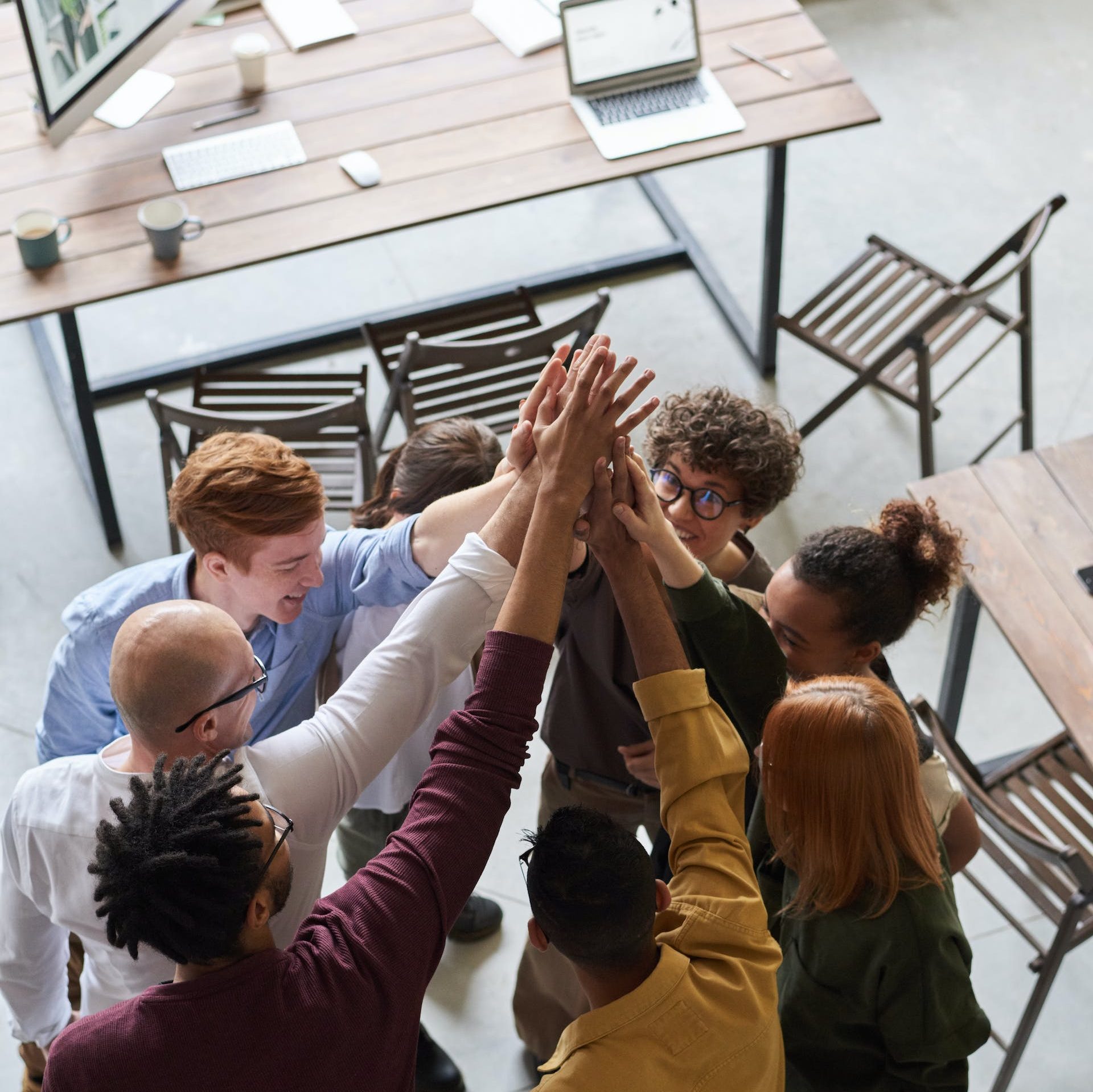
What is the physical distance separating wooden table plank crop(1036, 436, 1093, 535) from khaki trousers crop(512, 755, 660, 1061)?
4.22 feet

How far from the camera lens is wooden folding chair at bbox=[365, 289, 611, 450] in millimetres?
3273

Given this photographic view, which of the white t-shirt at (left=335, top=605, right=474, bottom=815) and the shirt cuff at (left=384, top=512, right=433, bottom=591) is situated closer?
the shirt cuff at (left=384, top=512, right=433, bottom=591)

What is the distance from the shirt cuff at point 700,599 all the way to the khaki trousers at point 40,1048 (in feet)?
3.84

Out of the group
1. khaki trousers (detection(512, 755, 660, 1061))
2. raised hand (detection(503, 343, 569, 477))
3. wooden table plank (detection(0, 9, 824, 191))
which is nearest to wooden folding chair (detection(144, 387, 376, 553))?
wooden table plank (detection(0, 9, 824, 191))

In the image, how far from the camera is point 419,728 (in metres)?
2.05

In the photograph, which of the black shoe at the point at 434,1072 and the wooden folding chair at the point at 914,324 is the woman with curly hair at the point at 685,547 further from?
the wooden folding chair at the point at 914,324

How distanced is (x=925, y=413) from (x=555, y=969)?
6.69ft

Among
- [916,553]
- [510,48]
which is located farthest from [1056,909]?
[510,48]

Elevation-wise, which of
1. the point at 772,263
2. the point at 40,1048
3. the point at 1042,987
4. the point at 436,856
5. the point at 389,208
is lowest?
the point at 1042,987

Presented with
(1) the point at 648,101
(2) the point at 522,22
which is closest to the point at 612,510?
(1) the point at 648,101

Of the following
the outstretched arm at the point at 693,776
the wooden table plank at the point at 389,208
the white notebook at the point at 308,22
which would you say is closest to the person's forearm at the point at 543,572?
the outstretched arm at the point at 693,776

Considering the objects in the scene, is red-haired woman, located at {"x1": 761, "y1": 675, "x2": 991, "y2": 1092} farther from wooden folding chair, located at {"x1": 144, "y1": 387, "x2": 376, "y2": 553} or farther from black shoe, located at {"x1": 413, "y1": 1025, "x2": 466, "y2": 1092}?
wooden folding chair, located at {"x1": 144, "y1": 387, "x2": 376, "y2": 553}

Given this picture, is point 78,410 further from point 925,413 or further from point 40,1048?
point 925,413

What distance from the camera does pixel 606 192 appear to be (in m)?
4.87
